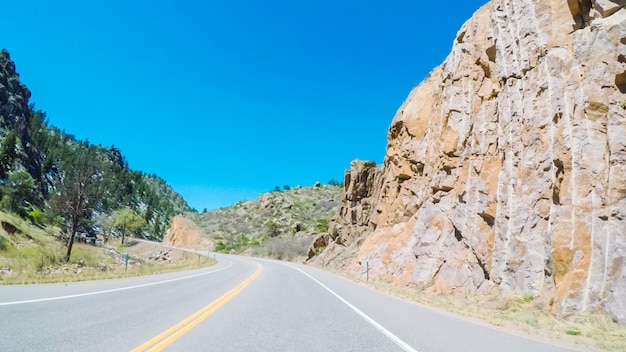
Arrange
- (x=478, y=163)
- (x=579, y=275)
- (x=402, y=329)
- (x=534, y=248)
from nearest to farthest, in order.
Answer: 1. (x=402, y=329)
2. (x=579, y=275)
3. (x=534, y=248)
4. (x=478, y=163)

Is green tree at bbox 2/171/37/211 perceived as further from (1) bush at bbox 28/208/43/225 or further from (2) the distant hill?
(1) bush at bbox 28/208/43/225

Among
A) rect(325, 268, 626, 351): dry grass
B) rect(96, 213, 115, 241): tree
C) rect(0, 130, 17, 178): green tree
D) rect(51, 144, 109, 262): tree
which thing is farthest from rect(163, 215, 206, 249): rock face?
rect(325, 268, 626, 351): dry grass

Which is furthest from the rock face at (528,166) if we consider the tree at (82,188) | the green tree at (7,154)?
the green tree at (7,154)

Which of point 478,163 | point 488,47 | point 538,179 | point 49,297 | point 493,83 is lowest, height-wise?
point 49,297

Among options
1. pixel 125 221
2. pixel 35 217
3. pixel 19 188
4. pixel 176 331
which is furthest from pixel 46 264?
pixel 125 221

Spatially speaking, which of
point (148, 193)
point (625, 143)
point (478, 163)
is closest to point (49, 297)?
point (625, 143)

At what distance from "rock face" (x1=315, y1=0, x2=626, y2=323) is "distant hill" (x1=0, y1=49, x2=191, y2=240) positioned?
24.5 metres

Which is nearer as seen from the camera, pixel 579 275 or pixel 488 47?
pixel 579 275

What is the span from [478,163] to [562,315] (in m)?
10.3

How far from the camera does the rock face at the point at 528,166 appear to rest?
10.9 m

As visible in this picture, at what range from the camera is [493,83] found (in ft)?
67.7

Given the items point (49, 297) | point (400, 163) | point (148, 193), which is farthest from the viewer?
point (148, 193)

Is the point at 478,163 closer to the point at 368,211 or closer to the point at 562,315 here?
the point at 562,315

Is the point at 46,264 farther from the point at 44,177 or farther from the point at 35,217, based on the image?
the point at 44,177
